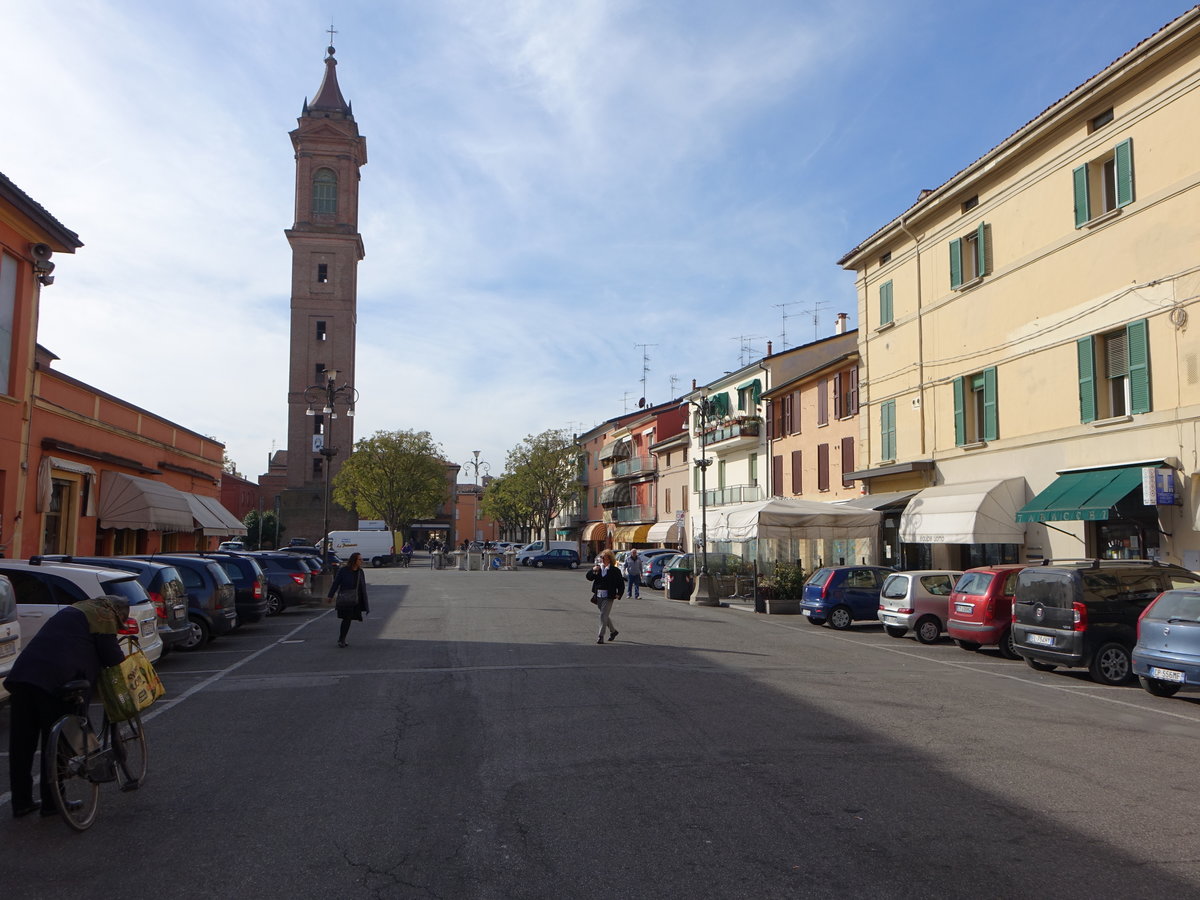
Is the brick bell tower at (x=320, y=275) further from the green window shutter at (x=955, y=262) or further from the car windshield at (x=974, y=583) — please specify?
the car windshield at (x=974, y=583)

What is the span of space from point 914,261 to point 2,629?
81.0 ft

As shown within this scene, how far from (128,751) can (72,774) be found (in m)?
0.89

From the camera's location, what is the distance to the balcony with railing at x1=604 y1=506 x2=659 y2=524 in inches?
2530

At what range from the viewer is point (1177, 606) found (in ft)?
37.4

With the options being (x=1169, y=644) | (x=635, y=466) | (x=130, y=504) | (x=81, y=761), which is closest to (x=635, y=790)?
(x=81, y=761)

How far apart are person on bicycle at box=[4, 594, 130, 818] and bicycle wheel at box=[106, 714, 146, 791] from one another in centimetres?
41

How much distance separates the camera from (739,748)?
310 inches

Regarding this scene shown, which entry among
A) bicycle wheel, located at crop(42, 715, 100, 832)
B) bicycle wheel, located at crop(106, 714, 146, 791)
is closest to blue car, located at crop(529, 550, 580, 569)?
bicycle wheel, located at crop(106, 714, 146, 791)

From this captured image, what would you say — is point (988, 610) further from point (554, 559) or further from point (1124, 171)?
point (554, 559)

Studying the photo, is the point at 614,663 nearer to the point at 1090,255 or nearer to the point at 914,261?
the point at 1090,255

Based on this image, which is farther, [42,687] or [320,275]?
[320,275]

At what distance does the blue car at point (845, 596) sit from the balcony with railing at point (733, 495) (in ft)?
72.1

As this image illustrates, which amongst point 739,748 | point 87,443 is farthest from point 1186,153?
point 87,443

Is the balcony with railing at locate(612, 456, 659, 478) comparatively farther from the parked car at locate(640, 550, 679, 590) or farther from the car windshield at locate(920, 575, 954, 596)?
the car windshield at locate(920, 575, 954, 596)
